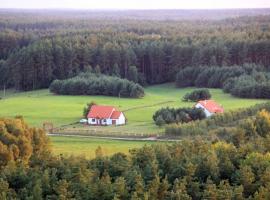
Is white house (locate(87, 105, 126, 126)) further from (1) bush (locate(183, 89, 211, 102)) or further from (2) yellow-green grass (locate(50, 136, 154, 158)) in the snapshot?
(1) bush (locate(183, 89, 211, 102))

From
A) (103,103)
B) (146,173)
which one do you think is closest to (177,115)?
(103,103)

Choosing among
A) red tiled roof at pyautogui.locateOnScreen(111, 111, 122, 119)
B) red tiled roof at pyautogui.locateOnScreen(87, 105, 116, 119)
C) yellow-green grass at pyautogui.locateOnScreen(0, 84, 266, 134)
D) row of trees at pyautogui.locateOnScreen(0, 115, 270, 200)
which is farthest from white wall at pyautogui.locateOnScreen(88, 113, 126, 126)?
row of trees at pyautogui.locateOnScreen(0, 115, 270, 200)

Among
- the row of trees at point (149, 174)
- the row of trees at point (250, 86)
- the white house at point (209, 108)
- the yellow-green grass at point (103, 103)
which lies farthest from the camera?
the row of trees at point (250, 86)

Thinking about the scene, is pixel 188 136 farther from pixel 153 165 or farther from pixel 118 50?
pixel 118 50

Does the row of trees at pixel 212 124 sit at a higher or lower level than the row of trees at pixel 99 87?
higher

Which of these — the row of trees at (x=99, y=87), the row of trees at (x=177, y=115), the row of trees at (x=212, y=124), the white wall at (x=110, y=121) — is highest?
the row of trees at (x=212, y=124)

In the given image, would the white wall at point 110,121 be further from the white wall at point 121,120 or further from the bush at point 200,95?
the bush at point 200,95

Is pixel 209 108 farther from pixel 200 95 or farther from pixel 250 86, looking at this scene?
pixel 250 86

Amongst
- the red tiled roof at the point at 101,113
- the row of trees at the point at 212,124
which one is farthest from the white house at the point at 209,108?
the red tiled roof at the point at 101,113
